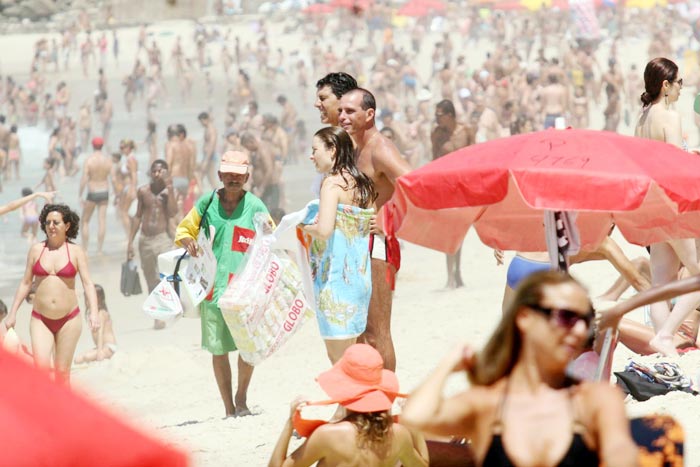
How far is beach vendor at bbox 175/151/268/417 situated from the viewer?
24.6ft

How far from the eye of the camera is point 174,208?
14.2 m

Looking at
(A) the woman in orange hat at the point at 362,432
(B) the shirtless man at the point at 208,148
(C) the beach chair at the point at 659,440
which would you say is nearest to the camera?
(C) the beach chair at the point at 659,440

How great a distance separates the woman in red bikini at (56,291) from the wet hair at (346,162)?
2.77 metres

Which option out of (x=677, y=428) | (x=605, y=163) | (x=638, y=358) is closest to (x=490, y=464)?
(x=677, y=428)

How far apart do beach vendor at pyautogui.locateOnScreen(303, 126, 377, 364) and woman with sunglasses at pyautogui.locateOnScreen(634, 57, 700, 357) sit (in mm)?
1747

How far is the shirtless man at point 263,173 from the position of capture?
17625 mm

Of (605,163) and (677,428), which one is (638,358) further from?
(677,428)

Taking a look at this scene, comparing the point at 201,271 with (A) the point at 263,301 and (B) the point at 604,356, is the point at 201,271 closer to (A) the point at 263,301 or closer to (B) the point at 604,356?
(A) the point at 263,301

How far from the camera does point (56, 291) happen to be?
336 inches

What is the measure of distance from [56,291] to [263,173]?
9279 mm

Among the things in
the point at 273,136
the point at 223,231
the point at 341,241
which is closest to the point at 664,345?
the point at 341,241

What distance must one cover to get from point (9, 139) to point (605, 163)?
26.1 metres

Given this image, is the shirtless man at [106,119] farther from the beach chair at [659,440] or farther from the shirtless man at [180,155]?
the beach chair at [659,440]

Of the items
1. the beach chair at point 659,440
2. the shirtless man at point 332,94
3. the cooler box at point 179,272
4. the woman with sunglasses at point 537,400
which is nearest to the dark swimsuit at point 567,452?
the woman with sunglasses at point 537,400
